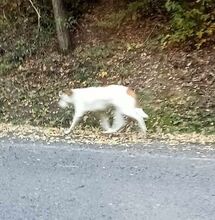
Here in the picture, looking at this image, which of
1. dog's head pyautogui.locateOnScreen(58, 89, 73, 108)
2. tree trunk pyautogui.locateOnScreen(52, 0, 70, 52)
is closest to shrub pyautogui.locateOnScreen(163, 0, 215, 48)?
tree trunk pyautogui.locateOnScreen(52, 0, 70, 52)

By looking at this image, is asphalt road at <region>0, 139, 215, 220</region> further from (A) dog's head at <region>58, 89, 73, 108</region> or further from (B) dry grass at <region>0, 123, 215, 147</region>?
(A) dog's head at <region>58, 89, 73, 108</region>

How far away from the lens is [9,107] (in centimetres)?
1271

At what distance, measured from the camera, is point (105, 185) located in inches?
257

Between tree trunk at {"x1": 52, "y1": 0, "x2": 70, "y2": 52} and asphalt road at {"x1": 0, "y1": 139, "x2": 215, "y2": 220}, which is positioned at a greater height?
tree trunk at {"x1": 52, "y1": 0, "x2": 70, "y2": 52}

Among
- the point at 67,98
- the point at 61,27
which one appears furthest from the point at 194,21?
the point at 67,98

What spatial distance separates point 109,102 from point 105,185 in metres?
3.14

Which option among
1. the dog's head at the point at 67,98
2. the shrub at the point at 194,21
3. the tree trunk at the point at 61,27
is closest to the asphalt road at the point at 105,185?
the dog's head at the point at 67,98

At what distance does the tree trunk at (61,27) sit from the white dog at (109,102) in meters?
4.35

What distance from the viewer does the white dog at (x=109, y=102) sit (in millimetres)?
9344

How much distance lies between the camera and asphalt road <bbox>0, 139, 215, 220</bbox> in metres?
5.65

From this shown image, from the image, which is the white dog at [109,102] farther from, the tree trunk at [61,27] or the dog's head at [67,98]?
the tree trunk at [61,27]

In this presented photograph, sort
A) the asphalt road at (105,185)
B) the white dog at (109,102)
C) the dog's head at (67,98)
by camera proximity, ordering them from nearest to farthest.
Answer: the asphalt road at (105,185)
the white dog at (109,102)
the dog's head at (67,98)

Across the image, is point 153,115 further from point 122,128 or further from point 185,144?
point 185,144

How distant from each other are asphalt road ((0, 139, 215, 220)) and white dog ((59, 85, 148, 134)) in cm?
111
